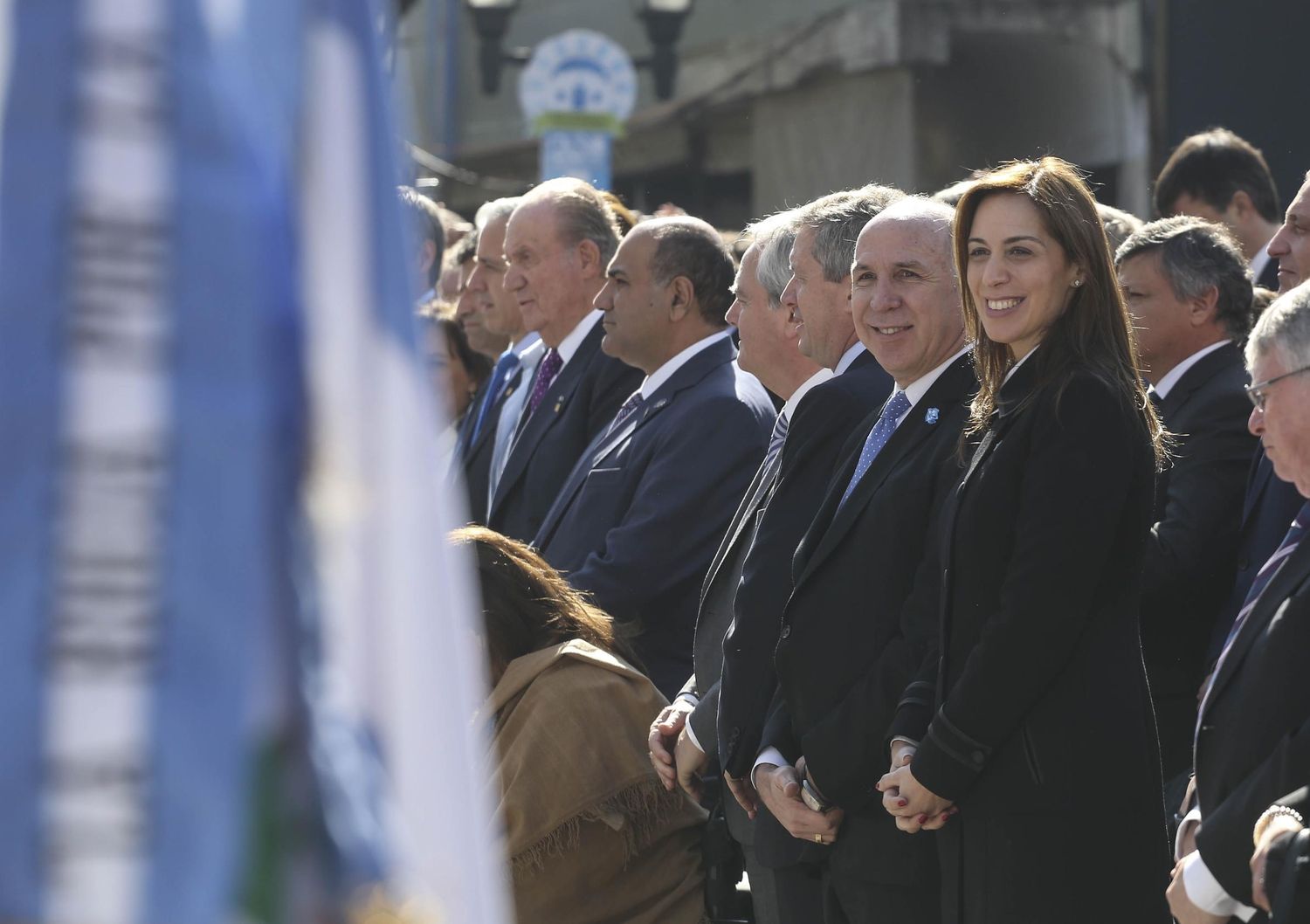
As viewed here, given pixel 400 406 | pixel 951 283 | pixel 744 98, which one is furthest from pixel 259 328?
pixel 744 98

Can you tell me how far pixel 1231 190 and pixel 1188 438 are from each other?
166 centimetres

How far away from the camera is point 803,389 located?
14.6 feet

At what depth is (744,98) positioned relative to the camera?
1571cm

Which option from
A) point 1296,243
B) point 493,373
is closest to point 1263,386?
point 1296,243

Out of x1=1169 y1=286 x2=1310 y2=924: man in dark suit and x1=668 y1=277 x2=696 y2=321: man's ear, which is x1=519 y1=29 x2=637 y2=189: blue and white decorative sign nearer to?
x1=668 y1=277 x2=696 y2=321: man's ear

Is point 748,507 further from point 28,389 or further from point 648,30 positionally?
point 648,30

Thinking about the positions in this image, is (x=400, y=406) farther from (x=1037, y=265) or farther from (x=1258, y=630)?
(x=1037, y=265)

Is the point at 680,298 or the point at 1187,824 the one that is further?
the point at 680,298

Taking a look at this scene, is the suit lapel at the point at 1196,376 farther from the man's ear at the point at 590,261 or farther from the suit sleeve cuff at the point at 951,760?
the man's ear at the point at 590,261

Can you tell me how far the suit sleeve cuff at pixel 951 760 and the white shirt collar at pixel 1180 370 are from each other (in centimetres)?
173

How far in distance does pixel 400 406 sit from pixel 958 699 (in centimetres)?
195

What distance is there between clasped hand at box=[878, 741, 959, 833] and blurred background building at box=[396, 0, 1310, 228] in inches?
290

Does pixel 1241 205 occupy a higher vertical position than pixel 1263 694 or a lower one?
higher

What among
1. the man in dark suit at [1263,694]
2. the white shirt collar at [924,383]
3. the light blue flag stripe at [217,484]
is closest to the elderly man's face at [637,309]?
the white shirt collar at [924,383]
